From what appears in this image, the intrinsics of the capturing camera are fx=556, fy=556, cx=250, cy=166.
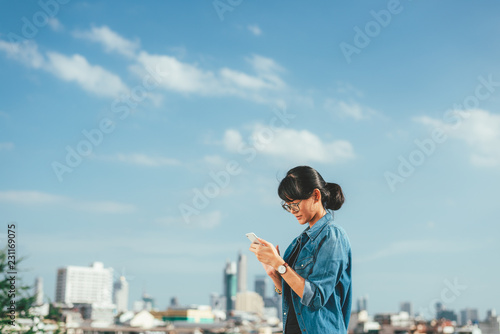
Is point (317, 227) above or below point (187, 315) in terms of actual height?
above

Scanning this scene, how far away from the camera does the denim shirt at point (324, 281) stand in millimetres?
2236

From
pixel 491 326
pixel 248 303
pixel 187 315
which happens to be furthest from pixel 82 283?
pixel 491 326

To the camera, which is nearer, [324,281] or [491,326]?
[324,281]

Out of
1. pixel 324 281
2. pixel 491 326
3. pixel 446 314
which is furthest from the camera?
pixel 446 314

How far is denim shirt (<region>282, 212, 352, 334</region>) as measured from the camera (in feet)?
7.34

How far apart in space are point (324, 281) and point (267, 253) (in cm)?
26

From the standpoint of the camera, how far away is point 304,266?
2375 mm

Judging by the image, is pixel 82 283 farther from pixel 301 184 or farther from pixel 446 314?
pixel 301 184

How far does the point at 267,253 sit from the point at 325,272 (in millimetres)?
251

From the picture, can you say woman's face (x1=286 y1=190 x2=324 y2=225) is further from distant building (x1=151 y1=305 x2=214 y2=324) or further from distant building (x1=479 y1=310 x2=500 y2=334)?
distant building (x1=151 y1=305 x2=214 y2=324)

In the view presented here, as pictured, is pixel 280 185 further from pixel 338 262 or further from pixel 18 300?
pixel 18 300

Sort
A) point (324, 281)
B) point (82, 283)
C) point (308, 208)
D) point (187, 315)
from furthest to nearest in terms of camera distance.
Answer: point (82, 283) → point (187, 315) → point (308, 208) → point (324, 281)

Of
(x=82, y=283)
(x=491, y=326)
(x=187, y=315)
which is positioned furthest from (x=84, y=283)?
(x=491, y=326)

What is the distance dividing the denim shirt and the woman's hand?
0.12 m
